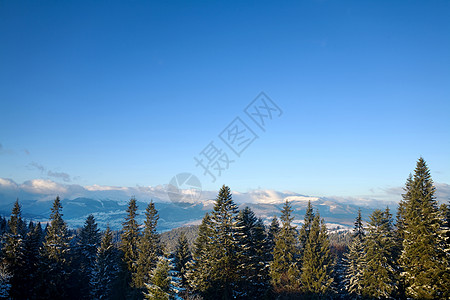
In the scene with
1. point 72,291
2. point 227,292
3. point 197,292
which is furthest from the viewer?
point 72,291

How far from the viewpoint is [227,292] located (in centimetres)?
3158

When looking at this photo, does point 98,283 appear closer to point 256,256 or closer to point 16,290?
point 16,290

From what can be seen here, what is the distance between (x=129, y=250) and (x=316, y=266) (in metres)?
29.1

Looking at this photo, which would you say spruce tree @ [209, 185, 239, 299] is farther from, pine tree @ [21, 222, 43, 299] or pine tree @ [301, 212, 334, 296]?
pine tree @ [21, 222, 43, 299]

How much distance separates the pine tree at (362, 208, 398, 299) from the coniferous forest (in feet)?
0.41

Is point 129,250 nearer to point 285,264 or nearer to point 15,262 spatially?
point 15,262

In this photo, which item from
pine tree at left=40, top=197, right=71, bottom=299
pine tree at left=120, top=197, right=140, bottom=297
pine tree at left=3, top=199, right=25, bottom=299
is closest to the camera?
pine tree at left=3, top=199, right=25, bottom=299

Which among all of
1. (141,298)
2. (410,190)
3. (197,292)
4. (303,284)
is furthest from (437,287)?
(141,298)

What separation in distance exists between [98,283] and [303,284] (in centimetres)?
3547

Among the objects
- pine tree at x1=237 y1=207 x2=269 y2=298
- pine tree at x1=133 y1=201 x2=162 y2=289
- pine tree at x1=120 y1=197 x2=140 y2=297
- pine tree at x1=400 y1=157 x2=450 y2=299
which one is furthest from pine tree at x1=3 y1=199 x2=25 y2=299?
pine tree at x1=400 y1=157 x2=450 y2=299

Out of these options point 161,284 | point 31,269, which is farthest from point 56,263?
point 161,284

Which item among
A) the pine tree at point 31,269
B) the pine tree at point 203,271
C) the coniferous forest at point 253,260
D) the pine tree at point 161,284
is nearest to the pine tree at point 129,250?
the coniferous forest at point 253,260

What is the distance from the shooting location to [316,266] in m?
38.4

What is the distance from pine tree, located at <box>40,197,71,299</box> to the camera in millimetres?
38656
